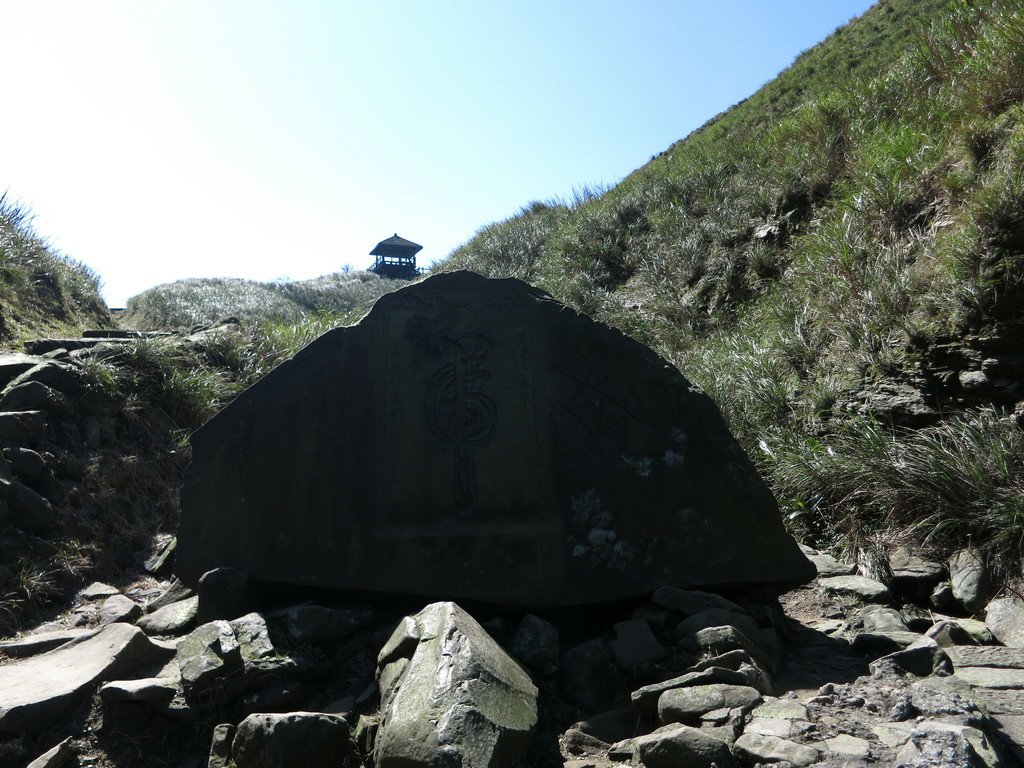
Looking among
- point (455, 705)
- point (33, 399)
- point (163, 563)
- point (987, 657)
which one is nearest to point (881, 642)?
point (987, 657)

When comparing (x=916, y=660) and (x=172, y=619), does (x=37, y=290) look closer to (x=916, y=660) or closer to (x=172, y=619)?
(x=172, y=619)

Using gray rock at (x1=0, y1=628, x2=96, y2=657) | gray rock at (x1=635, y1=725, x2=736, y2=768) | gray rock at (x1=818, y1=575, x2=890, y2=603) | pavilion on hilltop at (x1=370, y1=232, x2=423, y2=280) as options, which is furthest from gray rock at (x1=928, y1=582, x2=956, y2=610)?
pavilion on hilltop at (x1=370, y1=232, x2=423, y2=280)

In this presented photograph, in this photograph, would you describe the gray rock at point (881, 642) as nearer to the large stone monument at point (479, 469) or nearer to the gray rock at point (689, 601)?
the large stone monument at point (479, 469)

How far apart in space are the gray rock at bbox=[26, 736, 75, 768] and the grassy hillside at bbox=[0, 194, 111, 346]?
17.2ft

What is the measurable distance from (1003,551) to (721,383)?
273 cm

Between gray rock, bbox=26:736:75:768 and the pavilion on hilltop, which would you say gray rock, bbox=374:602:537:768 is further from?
the pavilion on hilltop

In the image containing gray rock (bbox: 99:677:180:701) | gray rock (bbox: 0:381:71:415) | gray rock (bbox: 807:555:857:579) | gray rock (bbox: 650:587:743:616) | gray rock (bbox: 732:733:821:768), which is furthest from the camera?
gray rock (bbox: 0:381:71:415)

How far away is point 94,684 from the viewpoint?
3.22 metres

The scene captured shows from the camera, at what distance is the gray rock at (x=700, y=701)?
273cm

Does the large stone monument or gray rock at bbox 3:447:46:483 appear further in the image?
gray rock at bbox 3:447:46:483

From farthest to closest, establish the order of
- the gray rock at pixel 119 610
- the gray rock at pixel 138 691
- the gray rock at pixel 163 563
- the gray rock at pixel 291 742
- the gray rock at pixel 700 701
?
the gray rock at pixel 163 563, the gray rock at pixel 119 610, the gray rock at pixel 138 691, the gray rock at pixel 700 701, the gray rock at pixel 291 742

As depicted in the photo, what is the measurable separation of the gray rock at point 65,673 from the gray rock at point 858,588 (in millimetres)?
3246

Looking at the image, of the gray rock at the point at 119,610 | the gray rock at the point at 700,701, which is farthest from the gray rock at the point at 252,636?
the gray rock at the point at 700,701

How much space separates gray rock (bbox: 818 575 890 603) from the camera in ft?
13.2
